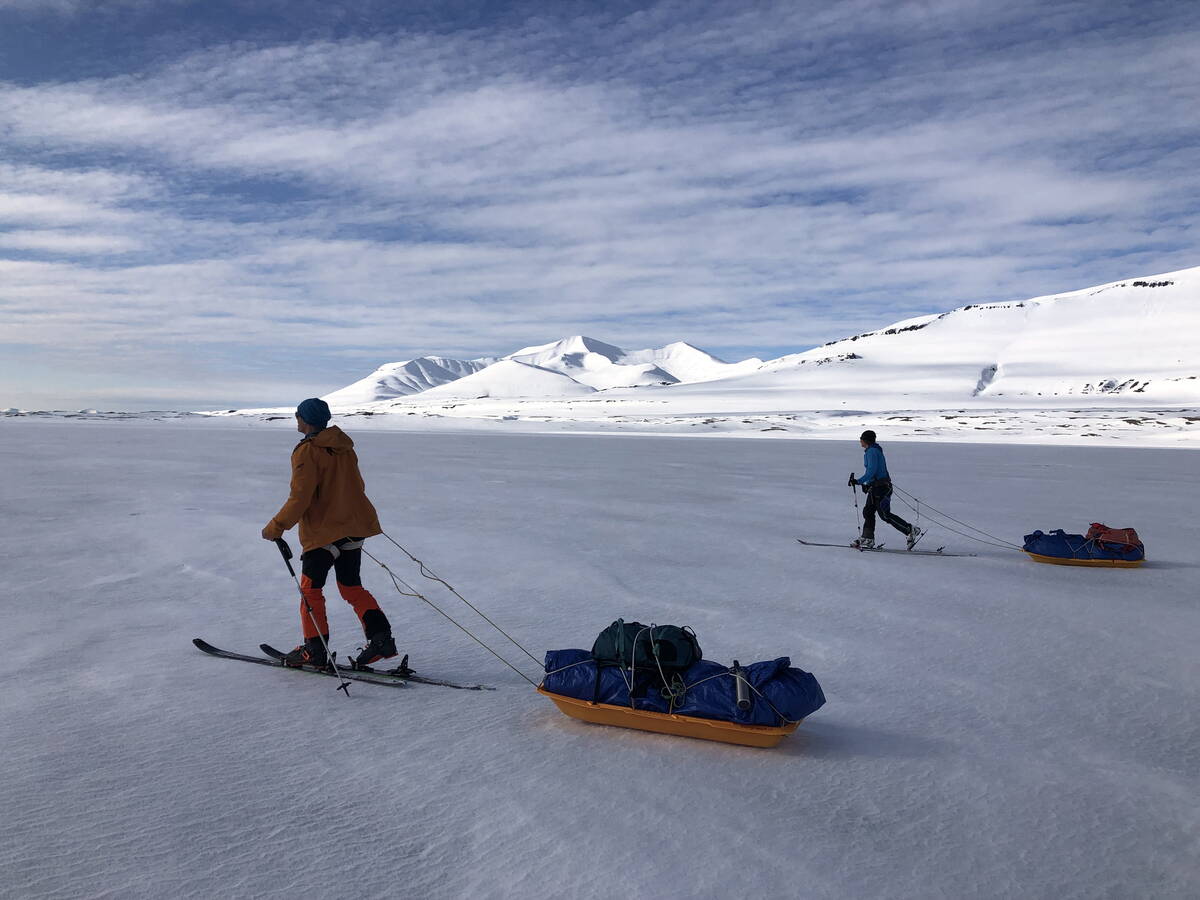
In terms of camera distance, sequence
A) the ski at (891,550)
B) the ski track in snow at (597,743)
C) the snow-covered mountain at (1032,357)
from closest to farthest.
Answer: the ski track in snow at (597,743)
the ski at (891,550)
the snow-covered mountain at (1032,357)

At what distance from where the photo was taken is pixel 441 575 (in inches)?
334

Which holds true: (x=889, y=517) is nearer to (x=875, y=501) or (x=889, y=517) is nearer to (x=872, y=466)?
(x=875, y=501)

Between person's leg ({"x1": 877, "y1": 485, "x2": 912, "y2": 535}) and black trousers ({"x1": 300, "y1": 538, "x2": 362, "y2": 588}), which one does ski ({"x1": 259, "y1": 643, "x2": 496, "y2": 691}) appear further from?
person's leg ({"x1": 877, "y1": 485, "x2": 912, "y2": 535})

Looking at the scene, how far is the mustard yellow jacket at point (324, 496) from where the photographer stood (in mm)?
4992

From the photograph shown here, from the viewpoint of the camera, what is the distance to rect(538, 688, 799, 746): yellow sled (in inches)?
161

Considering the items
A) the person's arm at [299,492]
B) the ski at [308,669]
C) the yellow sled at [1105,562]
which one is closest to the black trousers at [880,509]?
the yellow sled at [1105,562]

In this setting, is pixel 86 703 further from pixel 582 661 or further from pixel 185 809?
pixel 582 661

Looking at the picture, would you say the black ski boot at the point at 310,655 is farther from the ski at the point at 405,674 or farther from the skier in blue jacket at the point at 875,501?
the skier in blue jacket at the point at 875,501

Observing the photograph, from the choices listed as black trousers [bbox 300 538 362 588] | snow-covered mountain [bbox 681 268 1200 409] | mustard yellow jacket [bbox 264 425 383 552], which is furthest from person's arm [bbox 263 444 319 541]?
snow-covered mountain [bbox 681 268 1200 409]

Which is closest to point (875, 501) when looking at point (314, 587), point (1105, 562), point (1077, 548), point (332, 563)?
point (1077, 548)

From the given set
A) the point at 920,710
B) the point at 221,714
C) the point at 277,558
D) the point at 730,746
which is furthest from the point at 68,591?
the point at 920,710

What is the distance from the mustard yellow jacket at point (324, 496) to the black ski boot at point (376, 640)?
1.92 ft

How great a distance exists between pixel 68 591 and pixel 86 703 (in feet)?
10.6

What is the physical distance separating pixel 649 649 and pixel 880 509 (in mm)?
6830
